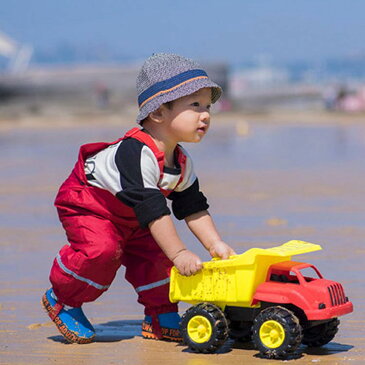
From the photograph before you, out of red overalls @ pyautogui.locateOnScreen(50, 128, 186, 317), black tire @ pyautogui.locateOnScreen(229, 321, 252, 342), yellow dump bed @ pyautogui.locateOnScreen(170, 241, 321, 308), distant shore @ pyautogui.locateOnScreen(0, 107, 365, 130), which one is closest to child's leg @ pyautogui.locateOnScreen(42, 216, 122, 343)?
red overalls @ pyautogui.locateOnScreen(50, 128, 186, 317)

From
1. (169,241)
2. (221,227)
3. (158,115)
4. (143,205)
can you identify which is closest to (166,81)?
(158,115)

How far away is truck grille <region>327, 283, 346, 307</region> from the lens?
3.62 m

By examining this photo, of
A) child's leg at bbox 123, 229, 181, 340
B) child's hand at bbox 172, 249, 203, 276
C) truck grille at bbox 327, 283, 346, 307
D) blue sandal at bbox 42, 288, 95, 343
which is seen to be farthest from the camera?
child's leg at bbox 123, 229, 181, 340

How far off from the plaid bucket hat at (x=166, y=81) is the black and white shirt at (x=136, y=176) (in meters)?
0.18

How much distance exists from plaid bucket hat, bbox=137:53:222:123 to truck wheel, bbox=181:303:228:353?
810mm

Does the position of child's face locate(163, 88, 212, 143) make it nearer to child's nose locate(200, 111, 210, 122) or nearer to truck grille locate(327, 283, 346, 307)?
child's nose locate(200, 111, 210, 122)

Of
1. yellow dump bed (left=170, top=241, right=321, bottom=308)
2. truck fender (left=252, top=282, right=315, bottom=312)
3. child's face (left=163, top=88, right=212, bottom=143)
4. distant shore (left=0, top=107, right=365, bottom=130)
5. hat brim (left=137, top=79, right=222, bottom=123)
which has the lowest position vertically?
truck fender (left=252, top=282, right=315, bottom=312)

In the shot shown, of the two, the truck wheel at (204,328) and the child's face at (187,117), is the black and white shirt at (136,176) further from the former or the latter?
the truck wheel at (204,328)

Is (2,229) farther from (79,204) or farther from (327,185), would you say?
(327,185)

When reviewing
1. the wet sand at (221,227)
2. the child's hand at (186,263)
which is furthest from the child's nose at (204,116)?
the wet sand at (221,227)

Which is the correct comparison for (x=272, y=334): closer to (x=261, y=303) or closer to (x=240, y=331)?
(x=261, y=303)

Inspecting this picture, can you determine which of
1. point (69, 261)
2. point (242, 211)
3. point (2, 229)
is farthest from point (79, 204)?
point (242, 211)

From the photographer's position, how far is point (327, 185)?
959 cm

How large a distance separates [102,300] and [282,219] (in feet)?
8.98
